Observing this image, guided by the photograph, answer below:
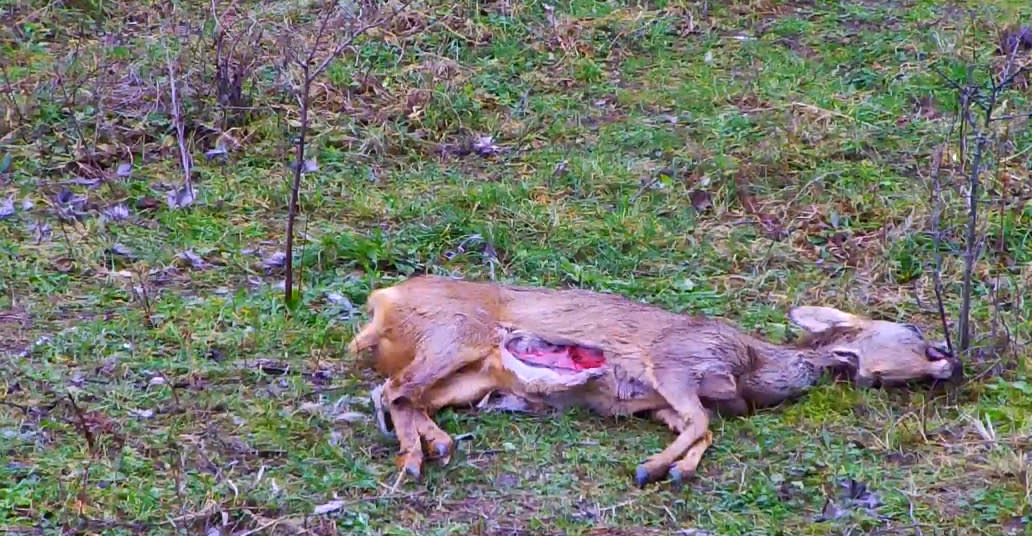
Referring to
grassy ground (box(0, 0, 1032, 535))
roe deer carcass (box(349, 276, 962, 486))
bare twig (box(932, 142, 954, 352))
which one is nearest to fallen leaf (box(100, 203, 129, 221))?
grassy ground (box(0, 0, 1032, 535))

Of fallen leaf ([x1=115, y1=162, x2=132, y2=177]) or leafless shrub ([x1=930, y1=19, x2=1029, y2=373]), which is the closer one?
leafless shrub ([x1=930, y1=19, x2=1029, y2=373])

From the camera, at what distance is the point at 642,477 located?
5.16 metres

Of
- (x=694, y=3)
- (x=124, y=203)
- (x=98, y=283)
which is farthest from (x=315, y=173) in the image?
(x=694, y=3)

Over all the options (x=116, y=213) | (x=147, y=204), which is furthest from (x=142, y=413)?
(x=147, y=204)

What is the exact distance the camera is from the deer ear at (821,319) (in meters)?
6.14

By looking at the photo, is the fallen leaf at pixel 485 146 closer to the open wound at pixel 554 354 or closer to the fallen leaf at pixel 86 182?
the fallen leaf at pixel 86 182

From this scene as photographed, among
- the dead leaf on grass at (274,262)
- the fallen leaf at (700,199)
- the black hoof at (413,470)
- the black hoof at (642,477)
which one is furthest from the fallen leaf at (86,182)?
the black hoof at (642,477)

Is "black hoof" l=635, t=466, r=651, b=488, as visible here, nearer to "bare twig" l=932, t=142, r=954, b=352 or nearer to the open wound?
the open wound

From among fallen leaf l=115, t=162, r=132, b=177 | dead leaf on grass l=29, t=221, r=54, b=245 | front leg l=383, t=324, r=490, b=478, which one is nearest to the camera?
front leg l=383, t=324, r=490, b=478

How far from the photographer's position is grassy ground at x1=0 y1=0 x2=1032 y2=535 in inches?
199

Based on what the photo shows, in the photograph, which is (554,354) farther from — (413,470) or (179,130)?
(179,130)

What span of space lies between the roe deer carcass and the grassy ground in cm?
11

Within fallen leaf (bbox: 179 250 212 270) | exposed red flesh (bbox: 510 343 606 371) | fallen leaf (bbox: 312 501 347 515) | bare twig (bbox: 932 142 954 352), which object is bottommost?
fallen leaf (bbox: 179 250 212 270)

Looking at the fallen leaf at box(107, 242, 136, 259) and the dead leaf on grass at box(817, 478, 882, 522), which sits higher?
the dead leaf on grass at box(817, 478, 882, 522)
